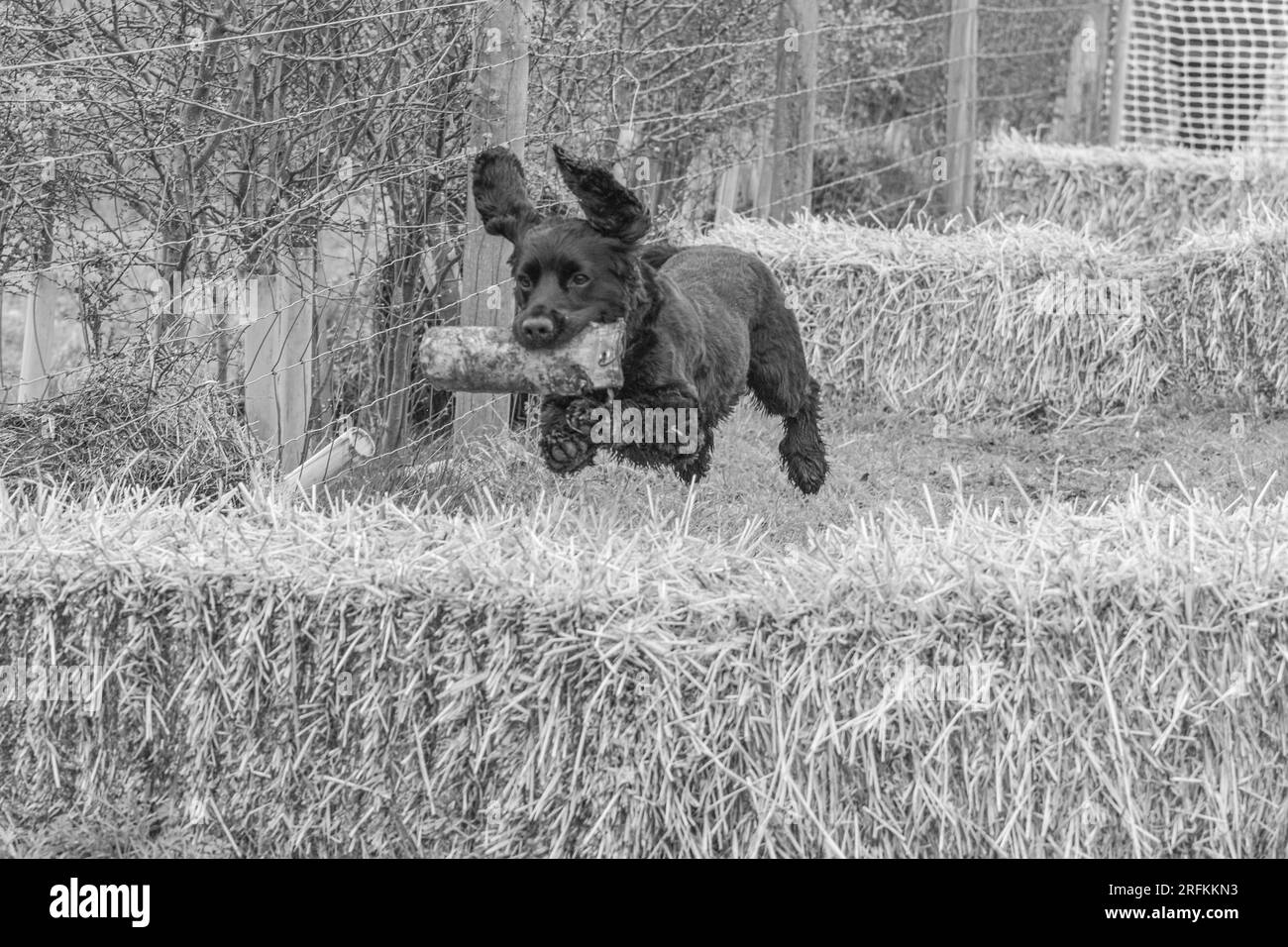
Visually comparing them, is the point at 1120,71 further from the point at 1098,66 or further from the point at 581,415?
the point at 581,415

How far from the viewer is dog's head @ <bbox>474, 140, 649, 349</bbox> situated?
14.9ft

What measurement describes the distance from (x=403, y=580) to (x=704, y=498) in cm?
261

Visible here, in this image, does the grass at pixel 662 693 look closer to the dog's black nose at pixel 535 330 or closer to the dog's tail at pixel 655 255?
the dog's black nose at pixel 535 330

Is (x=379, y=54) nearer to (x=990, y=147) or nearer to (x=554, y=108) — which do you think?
(x=554, y=108)

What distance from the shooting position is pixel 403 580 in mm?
3639

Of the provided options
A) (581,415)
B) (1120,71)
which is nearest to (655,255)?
(581,415)

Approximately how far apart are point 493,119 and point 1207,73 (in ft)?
34.9

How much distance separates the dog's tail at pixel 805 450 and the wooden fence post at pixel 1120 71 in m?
9.01

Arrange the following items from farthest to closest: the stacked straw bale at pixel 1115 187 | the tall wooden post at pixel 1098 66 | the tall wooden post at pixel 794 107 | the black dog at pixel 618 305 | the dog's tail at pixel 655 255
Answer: the tall wooden post at pixel 1098 66 < the stacked straw bale at pixel 1115 187 < the tall wooden post at pixel 794 107 < the dog's tail at pixel 655 255 < the black dog at pixel 618 305

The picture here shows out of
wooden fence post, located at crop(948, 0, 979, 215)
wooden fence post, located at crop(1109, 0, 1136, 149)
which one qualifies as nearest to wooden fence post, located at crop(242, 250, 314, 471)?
wooden fence post, located at crop(948, 0, 979, 215)

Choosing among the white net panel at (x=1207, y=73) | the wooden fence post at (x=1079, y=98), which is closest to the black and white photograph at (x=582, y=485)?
the white net panel at (x=1207, y=73)

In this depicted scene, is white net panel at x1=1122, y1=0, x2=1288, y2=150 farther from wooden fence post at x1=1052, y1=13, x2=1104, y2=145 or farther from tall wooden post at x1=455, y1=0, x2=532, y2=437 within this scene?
tall wooden post at x1=455, y1=0, x2=532, y2=437

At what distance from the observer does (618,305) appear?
478cm

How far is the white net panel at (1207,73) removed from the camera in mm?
14180
